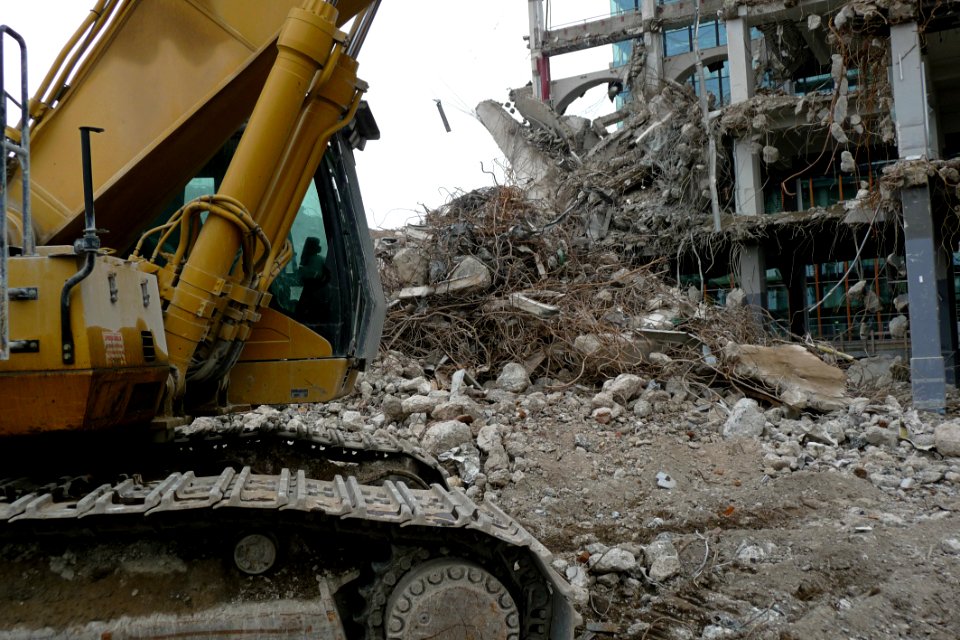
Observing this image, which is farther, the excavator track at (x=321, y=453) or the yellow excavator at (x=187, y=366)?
the excavator track at (x=321, y=453)

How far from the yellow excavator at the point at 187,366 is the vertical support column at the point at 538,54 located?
24882 millimetres

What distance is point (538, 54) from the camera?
89.6ft

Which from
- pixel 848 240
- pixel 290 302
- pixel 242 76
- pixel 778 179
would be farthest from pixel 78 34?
pixel 778 179

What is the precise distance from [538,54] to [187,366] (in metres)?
26.1

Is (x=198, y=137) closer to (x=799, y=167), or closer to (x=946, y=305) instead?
(x=946, y=305)

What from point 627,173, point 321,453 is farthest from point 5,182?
point 627,173

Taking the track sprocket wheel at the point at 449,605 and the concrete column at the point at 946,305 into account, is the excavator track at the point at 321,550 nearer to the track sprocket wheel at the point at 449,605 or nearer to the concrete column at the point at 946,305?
the track sprocket wheel at the point at 449,605

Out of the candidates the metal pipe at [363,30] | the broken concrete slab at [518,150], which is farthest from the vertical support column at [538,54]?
the metal pipe at [363,30]

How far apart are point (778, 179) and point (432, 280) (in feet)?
34.2

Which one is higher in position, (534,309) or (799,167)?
(799,167)

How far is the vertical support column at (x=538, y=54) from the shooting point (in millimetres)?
27156

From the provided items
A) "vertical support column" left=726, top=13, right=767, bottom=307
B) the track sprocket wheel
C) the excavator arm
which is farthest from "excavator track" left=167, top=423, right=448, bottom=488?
"vertical support column" left=726, top=13, right=767, bottom=307

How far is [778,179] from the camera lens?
17.7 m

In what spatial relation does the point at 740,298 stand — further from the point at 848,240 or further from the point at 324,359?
the point at 324,359
